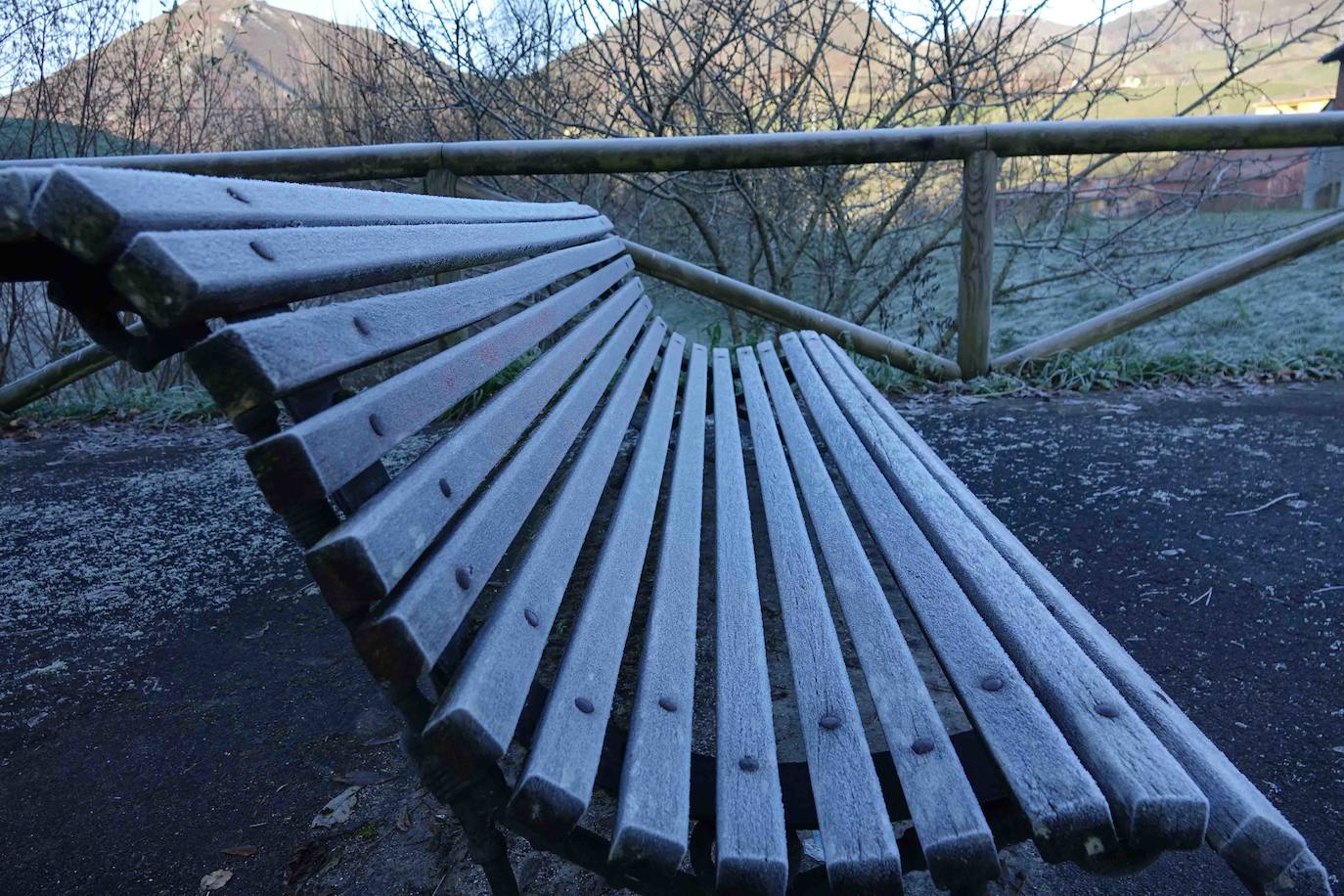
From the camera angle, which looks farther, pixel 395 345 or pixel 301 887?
pixel 301 887

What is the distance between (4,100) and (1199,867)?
7092 millimetres

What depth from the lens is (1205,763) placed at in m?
0.89

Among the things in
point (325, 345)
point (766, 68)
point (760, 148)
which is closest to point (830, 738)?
point (325, 345)

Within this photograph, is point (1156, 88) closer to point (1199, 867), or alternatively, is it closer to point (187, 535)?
point (1199, 867)

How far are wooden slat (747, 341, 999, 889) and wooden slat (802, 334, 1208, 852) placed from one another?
4.8 inches

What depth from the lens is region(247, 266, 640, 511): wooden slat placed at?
756mm

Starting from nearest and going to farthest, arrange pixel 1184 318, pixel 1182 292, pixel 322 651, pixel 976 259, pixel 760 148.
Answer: pixel 322 651
pixel 760 148
pixel 976 259
pixel 1182 292
pixel 1184 318

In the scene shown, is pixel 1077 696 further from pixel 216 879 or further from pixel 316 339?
pixel 216 879

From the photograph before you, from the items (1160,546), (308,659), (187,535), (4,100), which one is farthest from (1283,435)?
(4,100)

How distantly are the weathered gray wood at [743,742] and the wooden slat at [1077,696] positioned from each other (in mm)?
293

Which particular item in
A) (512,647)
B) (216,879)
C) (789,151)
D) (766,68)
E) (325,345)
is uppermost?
(766,68)

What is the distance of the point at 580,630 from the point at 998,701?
0.46 metres

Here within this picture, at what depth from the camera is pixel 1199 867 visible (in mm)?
1336

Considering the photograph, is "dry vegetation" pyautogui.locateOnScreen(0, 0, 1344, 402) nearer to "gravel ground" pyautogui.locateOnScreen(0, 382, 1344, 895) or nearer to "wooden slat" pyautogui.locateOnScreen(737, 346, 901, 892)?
"gravel ground" pyautogui.locateOnScreen(0, 382, 1344, 895)
